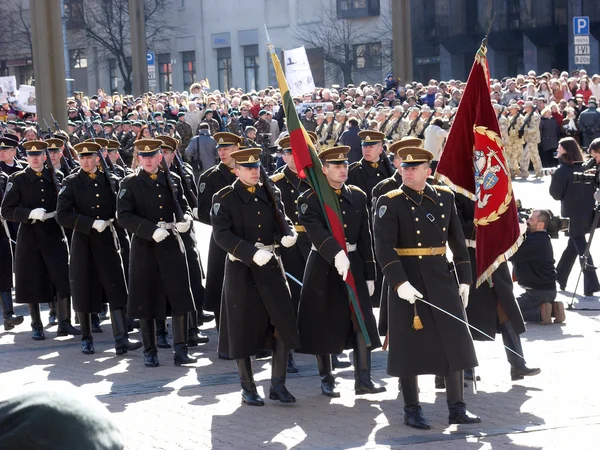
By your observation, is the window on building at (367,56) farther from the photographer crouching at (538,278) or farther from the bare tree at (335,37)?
the photographer crouching at (538,278)

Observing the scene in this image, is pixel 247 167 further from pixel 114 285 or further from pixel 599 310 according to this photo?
pixel 599 310

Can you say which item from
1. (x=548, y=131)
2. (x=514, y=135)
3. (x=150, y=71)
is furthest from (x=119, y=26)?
(x=514, y=135)

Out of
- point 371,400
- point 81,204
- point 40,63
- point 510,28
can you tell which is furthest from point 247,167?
point 510,28

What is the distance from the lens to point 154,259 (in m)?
9.15

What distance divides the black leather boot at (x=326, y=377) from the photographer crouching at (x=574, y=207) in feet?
14.4

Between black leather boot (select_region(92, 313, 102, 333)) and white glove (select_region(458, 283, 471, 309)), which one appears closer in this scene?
white glove (select_region(458, 283, 471, 309))

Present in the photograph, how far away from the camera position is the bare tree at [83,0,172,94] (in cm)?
5641

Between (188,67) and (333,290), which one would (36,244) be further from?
(188,67)

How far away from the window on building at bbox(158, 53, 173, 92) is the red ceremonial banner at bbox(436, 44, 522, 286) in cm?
5044

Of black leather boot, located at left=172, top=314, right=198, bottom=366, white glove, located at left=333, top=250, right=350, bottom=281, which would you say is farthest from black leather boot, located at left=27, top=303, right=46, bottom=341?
white glove, located at left=333, top=250, right=350, bottom=281

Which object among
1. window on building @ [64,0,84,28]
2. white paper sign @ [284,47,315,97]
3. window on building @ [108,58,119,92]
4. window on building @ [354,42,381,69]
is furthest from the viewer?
window on building @ [108,58,119,92]

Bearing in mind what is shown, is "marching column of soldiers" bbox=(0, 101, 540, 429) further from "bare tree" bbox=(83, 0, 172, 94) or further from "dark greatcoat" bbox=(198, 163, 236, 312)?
"bare tree" bbox=(83, 0, 172, 94)

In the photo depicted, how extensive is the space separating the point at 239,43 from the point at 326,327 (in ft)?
158

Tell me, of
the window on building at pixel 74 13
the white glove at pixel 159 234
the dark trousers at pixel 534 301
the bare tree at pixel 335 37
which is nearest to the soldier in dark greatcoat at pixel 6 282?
the white glove at pixel 159 234
